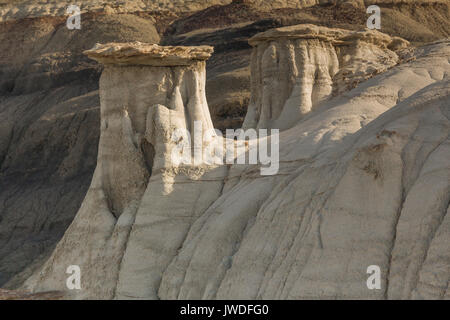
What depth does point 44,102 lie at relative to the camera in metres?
58.3

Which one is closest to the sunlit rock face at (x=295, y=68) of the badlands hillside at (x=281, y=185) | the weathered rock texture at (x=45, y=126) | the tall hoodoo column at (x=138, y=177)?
the badlands hillside at (x=281, y=185)

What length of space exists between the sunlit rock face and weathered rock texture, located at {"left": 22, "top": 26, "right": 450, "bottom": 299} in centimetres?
433

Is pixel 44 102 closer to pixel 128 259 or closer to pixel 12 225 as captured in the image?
pixel 12 225

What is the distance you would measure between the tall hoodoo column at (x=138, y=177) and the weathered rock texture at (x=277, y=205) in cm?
3

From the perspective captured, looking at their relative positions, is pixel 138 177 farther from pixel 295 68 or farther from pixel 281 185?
pixel 295 68

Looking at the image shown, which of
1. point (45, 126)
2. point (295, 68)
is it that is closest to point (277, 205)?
point (295, 68)

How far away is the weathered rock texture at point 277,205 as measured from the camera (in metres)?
15.1

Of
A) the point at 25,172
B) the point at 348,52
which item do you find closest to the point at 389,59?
the point at 348,52

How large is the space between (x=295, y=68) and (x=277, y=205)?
11504 mm

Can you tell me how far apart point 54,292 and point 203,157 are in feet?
13.5

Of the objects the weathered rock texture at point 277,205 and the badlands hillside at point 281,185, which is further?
the badlands hillside at point 281,185

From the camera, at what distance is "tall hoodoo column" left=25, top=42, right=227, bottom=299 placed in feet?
64.1

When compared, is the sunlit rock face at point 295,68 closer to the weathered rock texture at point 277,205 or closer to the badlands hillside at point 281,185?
the badlands hillside at point 281,185

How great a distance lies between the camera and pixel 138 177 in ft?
67.6
